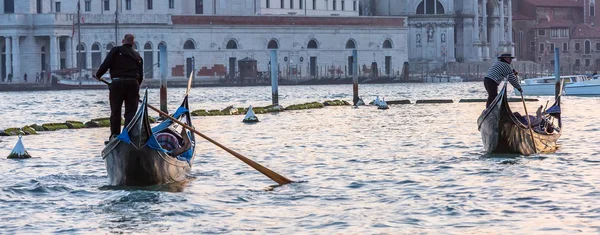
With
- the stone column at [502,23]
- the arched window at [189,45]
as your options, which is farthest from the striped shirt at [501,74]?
the stone column at [502,23]

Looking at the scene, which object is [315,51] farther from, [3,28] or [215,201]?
[215,201]

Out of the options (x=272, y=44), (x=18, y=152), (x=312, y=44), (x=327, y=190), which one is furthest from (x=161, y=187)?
(x=312, y=44)

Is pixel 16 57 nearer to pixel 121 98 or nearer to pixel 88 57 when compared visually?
pixel 88 57

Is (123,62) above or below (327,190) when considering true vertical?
above

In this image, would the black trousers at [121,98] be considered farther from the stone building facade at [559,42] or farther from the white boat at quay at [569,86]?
the stone building facade at [559,42]

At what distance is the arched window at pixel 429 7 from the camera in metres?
112

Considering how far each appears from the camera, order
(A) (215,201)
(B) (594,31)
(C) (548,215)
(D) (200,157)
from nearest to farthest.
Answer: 1. (C) (548,215)
2. (A) (215,201)
3. (D) (200,157)
4. (B) (594,31)

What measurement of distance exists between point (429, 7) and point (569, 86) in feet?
176

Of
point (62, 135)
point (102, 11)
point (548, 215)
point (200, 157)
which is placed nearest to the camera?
point (548, 215)

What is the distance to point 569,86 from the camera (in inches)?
2319

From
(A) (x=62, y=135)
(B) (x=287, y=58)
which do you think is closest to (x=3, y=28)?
(B) (x=287, y=58)

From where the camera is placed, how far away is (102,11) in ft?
307

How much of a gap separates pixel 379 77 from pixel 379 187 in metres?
80.5

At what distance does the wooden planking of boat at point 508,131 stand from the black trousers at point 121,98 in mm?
5941
